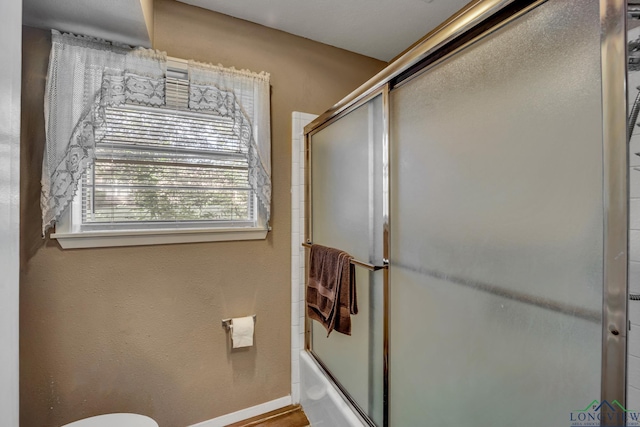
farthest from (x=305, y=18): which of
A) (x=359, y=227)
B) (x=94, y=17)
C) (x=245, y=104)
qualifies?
(x=359, y=227)

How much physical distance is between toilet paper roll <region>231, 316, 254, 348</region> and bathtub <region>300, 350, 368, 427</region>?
1.31 ft

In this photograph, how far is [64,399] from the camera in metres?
1.39

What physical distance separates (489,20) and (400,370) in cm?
116

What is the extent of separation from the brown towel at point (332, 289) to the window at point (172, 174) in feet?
1.49

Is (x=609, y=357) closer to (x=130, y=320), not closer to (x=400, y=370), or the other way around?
(x=400, y=370)

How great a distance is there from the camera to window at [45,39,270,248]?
55.8 inches

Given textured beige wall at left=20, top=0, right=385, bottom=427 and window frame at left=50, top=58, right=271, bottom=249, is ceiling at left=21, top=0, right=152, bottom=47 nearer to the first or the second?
textured beige wall at left=20, top=0, right=385, bottom=427

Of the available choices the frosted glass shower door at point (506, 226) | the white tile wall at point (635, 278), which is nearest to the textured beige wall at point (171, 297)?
the frosted glass shower door at point (506, 226)

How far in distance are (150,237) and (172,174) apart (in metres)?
0.35

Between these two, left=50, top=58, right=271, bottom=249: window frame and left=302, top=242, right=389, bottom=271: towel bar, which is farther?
left=50, top=58, right=271, bottom=249: window frame

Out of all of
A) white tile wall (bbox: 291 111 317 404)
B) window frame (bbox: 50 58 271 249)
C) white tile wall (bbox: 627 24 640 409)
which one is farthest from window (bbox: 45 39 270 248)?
white tile wall (bbox: 627 24 640 409)

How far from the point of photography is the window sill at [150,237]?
1379 millimetres

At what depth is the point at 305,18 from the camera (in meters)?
1.71

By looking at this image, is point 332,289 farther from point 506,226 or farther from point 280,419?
point 280,419
